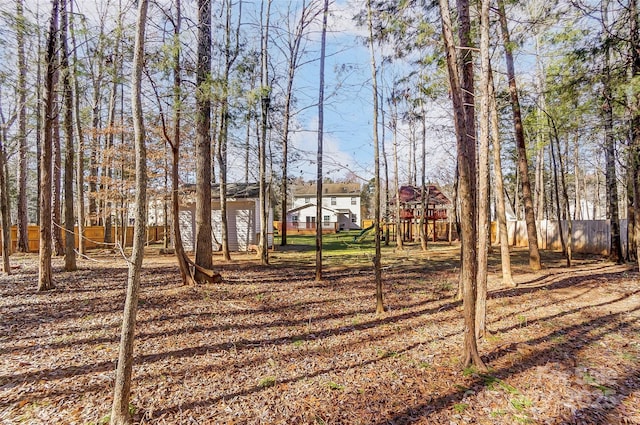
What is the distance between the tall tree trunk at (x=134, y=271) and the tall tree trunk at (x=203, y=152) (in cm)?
461

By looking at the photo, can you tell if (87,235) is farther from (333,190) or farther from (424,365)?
(333,190)

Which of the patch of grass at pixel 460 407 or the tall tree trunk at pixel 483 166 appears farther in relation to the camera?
the tall tree trunk at pixel 483 166

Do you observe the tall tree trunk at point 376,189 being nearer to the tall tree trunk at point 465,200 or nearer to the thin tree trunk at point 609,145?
the tall tree trunk at point 465,200

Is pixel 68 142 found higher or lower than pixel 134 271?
higher

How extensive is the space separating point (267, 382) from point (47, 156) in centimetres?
643

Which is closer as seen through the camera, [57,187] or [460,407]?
[460,407]

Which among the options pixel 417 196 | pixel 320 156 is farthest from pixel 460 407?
pixel 417 196

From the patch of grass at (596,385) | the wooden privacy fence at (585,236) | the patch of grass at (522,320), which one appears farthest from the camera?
the wooden privacy fence at (585,236)

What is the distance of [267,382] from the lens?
11.4 ft

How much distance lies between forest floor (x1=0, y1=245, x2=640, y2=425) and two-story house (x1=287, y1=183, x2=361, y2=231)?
31246 mm

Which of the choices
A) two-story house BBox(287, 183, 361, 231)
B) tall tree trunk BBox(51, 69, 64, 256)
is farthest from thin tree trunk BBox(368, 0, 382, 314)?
two-story house BBox(287, 183, 361, 231)

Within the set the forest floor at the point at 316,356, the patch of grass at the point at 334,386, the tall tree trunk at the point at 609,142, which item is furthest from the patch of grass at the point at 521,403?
the tall tree trunk at the point at 609,142

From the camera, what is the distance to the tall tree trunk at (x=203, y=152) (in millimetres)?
7245

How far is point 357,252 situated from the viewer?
1612cm
